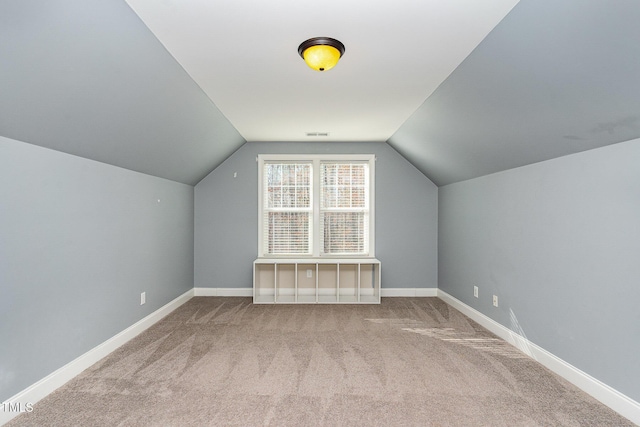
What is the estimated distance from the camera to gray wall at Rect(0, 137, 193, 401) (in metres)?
2.01

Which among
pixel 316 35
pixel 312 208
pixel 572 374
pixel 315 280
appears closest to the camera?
pixel 316 35

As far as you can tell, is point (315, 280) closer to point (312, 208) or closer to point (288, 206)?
point (312, 208)

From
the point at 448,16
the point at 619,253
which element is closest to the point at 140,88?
the point at 448,16

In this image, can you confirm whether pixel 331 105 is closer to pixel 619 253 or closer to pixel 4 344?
pixel 619 253

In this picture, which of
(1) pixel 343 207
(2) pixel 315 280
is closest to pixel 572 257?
(1) pixel 343 207

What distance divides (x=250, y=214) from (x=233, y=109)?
73.6 inches

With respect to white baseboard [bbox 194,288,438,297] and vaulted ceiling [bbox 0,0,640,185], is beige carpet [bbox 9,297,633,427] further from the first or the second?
vaulted ceiling [bbox 0,0,640,185]

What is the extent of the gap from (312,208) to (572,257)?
3.28m

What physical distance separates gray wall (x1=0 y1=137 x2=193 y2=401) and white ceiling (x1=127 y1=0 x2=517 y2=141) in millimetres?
1167

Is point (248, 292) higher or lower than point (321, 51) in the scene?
lower

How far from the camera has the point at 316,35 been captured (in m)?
2.09

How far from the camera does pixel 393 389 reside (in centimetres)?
237

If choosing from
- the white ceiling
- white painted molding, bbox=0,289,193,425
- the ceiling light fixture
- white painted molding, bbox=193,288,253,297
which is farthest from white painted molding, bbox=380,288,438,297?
the ceiling light fixture

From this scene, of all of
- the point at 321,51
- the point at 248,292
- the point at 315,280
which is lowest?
the point at 248,292
